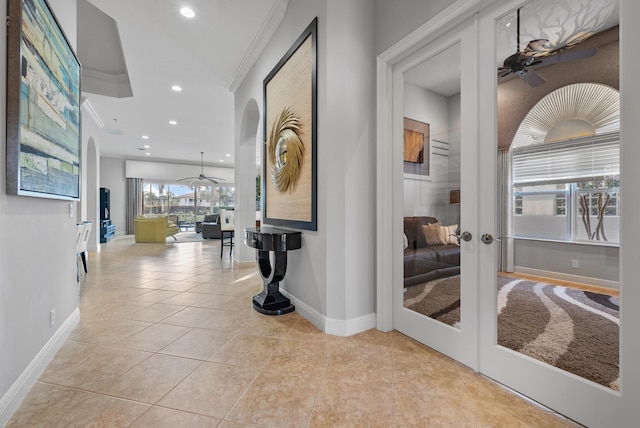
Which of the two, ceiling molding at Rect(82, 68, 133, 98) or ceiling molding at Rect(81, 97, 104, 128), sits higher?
ceiling molding at Rect(82, 68, 133, 98)

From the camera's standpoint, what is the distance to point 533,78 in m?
1.75

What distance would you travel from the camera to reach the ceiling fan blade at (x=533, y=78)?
68.8 inches

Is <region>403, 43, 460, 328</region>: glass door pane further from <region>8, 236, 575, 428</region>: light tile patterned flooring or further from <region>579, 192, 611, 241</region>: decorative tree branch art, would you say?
<region>579, 192, 611, 241</region>: decorative tree branch art

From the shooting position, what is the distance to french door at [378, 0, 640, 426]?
134 cm

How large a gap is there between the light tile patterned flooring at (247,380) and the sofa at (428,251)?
553mm

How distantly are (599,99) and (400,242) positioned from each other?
1.51 m

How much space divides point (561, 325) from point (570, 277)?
31cm

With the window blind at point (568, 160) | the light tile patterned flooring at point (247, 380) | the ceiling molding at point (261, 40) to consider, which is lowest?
the light tile patterned flooring at point (247, 380)

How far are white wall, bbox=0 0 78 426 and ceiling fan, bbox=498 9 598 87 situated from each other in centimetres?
288

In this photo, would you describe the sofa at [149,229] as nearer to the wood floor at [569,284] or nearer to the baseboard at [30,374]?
the baseboard at [30,374]

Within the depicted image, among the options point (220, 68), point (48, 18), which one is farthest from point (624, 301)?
point (220, 68)

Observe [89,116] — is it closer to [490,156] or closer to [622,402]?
[490,156]

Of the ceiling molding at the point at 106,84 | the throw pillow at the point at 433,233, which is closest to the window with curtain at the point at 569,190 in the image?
the throw pillow at the point at 433,233

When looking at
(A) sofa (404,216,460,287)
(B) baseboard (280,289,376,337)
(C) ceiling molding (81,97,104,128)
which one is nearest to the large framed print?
(B) baseboard (280,289,376,337)
